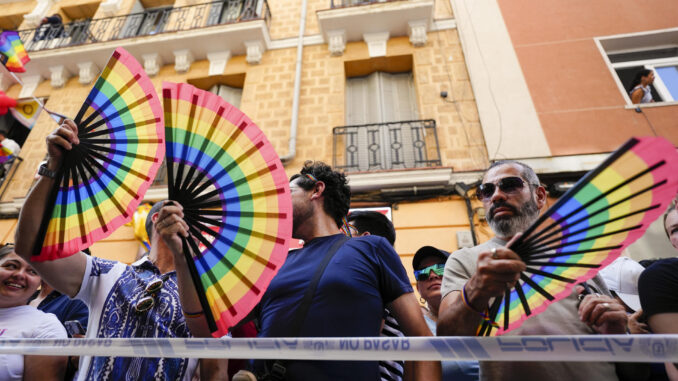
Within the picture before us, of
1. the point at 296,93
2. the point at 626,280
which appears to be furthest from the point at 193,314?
the point at 296,93

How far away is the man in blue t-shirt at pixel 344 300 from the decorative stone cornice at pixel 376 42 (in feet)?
18.0

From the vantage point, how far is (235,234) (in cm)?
120

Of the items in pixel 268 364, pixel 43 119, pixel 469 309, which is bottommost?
pixel 268 364

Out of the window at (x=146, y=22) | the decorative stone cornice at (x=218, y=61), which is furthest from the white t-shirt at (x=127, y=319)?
the window at (x=146, y=22)

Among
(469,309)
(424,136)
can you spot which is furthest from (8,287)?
(424,136)

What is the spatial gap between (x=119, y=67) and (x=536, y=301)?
1.79 m

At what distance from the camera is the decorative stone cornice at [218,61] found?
6633 millimetres

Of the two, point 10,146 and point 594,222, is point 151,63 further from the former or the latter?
point 594,222

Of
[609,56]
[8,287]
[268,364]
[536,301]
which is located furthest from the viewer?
[609,56]

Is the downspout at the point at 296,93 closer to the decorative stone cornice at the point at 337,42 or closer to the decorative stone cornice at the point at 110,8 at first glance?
the decorative stone cornice at the point at 337,42

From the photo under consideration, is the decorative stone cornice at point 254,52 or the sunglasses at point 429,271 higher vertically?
the decorative stone cornice at point 254,52

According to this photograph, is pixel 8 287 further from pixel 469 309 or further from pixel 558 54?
pixel 558 54

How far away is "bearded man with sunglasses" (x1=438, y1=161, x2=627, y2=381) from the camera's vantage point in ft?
3.08

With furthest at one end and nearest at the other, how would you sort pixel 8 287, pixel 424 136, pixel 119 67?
pixel 424 136 < pixel 8 287 < pixel 119 67
